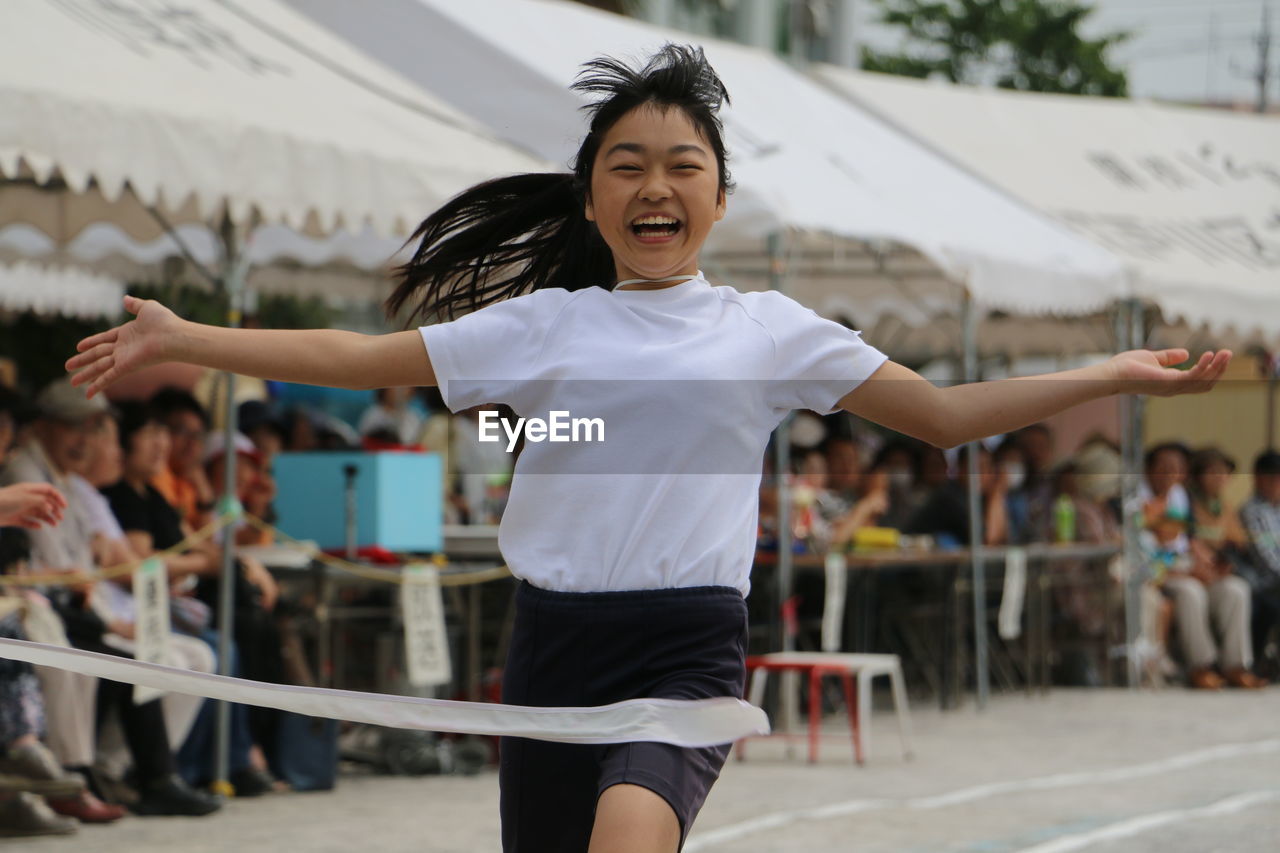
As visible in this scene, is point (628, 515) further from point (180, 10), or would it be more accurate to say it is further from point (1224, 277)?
point (1224, 277)

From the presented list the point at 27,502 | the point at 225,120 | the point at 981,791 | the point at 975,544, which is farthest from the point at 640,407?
the point at 975,544

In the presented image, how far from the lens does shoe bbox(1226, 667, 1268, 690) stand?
46.9 ft

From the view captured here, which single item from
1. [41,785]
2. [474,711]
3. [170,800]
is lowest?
[170,800]

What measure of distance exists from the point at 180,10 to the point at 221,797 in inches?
129

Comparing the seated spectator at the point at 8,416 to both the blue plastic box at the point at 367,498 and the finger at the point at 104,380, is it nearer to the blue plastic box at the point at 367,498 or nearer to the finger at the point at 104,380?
the blue plastic box at the point at 367,498

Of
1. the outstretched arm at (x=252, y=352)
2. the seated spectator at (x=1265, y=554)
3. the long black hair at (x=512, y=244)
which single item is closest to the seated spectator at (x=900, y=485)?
the seated spectator at (x=1265, y=554)

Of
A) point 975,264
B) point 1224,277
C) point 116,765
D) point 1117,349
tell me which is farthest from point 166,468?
point 1224,277

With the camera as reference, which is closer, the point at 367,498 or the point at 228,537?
the point at 228,537

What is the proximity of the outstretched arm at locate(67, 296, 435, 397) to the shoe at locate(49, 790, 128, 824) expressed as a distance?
4.55 metres

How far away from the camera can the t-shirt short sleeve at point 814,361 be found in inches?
130

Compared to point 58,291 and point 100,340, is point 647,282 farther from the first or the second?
point 58,291

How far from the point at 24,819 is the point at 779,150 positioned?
236 inches

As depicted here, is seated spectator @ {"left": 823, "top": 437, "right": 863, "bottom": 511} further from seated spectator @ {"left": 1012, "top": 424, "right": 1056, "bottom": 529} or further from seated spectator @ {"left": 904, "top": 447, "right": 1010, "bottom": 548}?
seated spectator @ {"left": 1012, "top": 424, "right": 1056, "bottom": 529}

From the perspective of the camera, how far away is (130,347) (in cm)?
287
